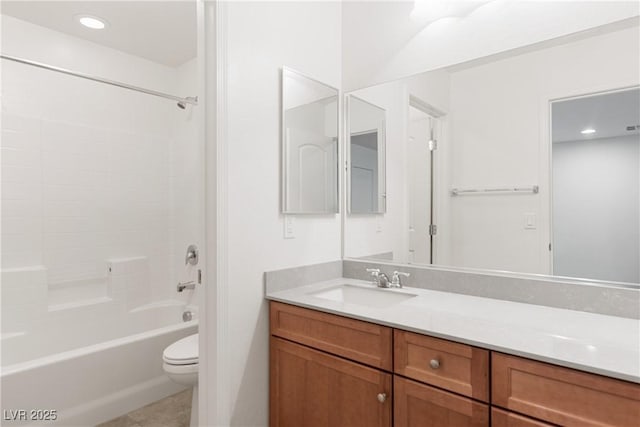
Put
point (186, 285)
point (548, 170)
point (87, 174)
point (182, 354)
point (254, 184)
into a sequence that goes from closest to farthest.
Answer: point (548, 170) → point (254, 184) → point (182, 354) → point (87, 174) → point (186, 285)

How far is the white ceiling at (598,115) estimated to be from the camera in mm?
1264

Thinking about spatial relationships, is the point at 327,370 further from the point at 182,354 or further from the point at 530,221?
the point at 530,221

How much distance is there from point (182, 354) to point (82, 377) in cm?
57

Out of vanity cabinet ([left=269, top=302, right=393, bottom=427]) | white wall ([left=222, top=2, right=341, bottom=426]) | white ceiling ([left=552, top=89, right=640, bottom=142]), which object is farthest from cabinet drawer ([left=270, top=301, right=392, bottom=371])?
white ceiling ([left=552, top=89, right=640, bottom=142])

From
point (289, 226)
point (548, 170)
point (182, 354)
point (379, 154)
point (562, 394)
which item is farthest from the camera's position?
point (379, 154)

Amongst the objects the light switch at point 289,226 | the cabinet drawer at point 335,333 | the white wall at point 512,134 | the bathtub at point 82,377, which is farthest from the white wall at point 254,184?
the bathtub at point 82,377

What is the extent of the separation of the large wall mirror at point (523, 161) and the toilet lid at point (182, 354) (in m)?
1.12

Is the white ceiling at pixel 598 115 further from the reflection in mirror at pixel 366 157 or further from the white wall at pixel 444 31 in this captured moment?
the reflection in mirror at pixel 366 157

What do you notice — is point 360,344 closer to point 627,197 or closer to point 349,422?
point 349,422

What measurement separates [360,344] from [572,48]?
141 centimetres

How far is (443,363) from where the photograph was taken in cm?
109

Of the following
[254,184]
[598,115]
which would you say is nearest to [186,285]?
[254,184]

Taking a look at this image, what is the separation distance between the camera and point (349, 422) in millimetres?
1332

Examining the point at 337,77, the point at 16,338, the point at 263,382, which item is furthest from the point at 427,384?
the point at 16,338
